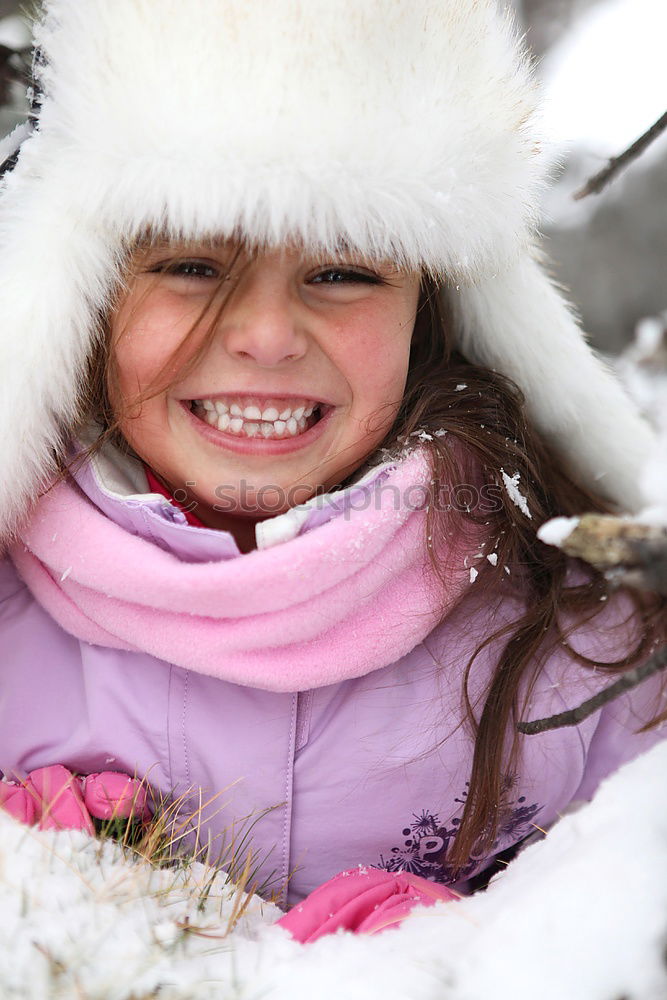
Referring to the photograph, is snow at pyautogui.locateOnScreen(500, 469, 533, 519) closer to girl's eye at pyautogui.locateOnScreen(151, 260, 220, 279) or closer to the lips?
the lips

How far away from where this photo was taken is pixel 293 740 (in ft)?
3.76

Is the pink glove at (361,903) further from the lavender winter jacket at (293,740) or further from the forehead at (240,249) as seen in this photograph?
the forehead at (240,249)

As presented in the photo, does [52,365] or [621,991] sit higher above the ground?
[52,365]

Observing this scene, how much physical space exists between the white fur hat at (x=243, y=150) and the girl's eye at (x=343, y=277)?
0.08 meters

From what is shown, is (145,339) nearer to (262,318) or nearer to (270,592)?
(262,318)

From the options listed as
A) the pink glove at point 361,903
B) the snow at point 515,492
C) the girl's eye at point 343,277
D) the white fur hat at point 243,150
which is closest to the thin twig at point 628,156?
the white fur hat at point 243,150

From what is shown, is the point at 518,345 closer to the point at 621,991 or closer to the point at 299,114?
the point at 299,114

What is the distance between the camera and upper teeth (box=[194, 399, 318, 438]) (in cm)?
115

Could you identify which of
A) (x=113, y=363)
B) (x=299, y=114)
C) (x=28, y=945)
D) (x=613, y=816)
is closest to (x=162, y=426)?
(x=113, y=363)

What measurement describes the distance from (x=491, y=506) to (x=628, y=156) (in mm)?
560

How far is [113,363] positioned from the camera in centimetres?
113

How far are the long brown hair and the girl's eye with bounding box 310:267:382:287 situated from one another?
0.44ft

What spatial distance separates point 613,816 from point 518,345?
78cm

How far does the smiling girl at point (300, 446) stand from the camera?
0.93 m
